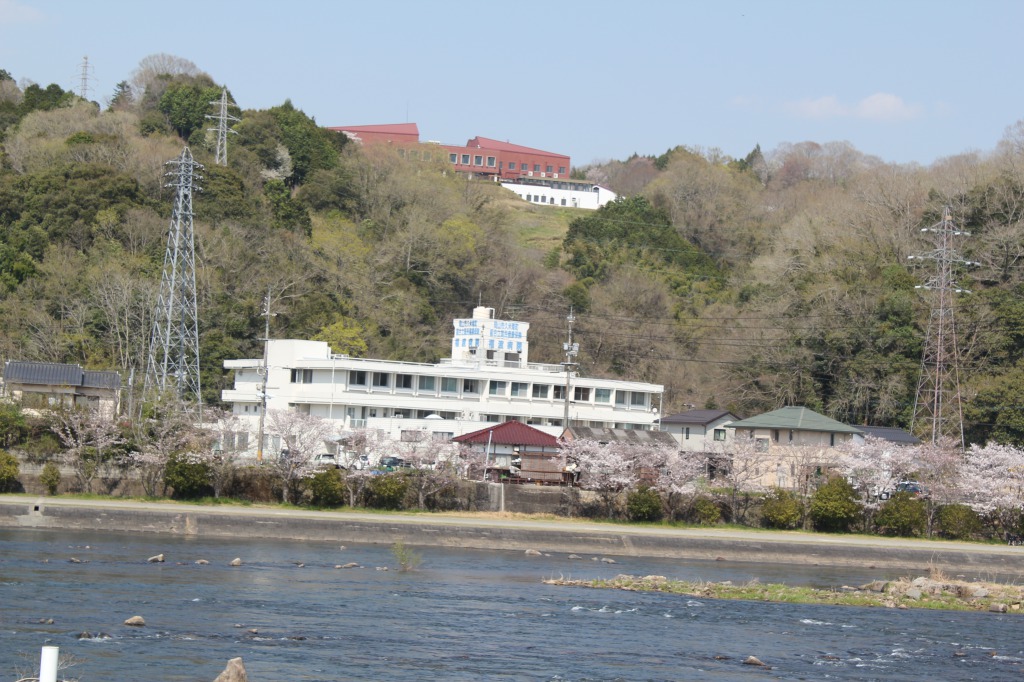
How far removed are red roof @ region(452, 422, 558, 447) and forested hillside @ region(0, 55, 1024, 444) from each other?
17.7m

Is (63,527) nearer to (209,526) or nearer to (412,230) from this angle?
(209,526)

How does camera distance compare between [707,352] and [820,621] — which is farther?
[707,352]

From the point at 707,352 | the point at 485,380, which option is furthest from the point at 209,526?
the point at 707,352

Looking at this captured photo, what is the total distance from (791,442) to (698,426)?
8.09m

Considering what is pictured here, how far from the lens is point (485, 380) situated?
5891 cm

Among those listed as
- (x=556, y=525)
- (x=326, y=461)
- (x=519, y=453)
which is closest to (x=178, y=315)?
(x=326, y=461)

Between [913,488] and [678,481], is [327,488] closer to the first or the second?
[678,481]

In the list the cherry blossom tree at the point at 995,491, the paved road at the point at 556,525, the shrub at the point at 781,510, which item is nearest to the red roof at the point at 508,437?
the paved road at the point at 556,525

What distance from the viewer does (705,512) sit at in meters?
43.8

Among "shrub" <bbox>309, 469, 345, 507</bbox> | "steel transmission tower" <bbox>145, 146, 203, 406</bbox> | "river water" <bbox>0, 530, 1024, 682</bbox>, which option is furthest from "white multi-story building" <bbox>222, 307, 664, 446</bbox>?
"river water" <bbox>0, 530, 1024, 682</bbox>

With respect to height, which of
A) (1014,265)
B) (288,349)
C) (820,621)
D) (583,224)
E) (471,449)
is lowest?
(820,621)

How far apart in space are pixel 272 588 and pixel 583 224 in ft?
246

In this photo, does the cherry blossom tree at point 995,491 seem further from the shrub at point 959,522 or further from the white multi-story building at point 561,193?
the white multi-story building at point 561,193

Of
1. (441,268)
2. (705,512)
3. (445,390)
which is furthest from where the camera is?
(441,268)
